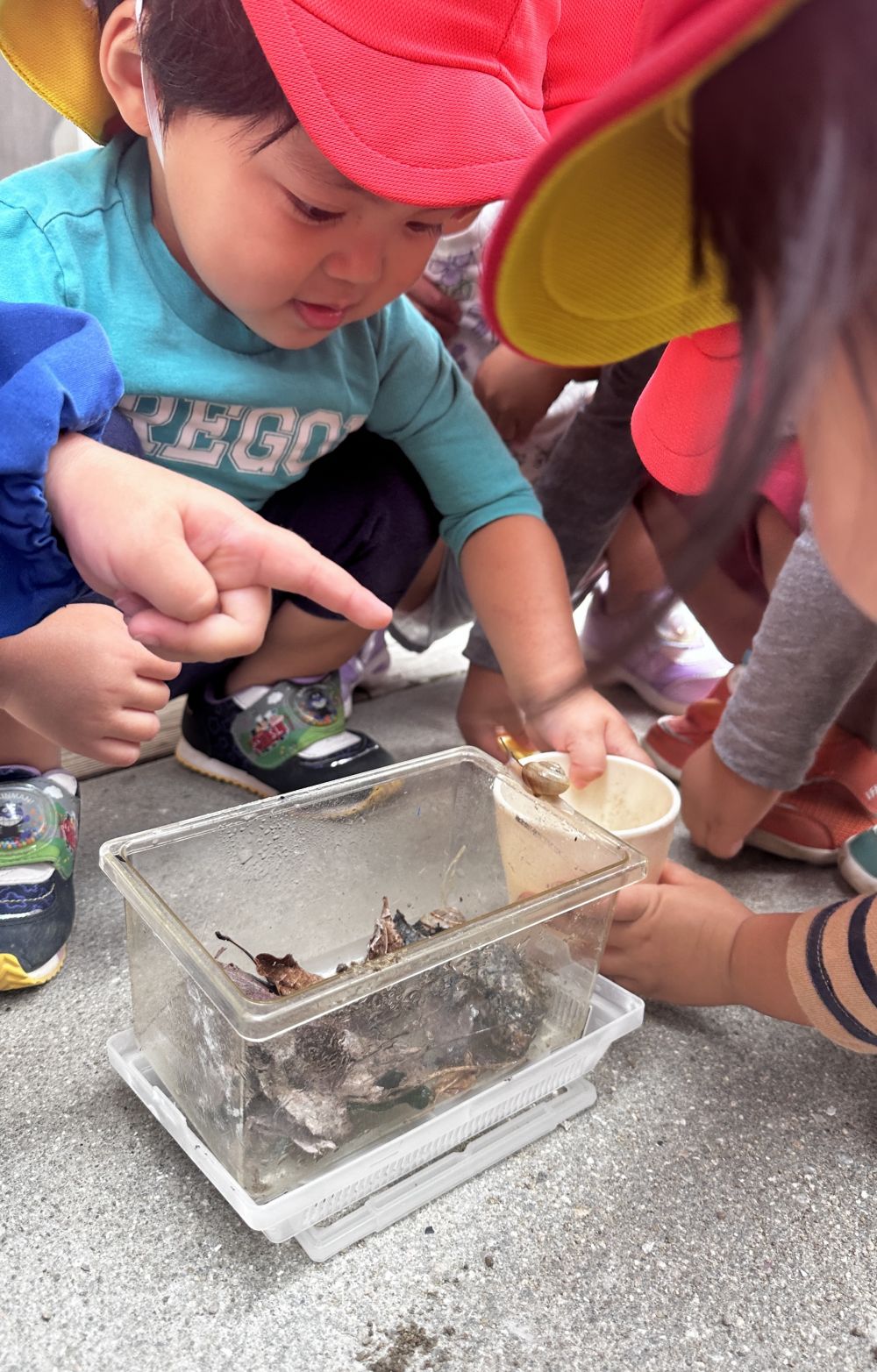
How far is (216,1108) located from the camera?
55cm

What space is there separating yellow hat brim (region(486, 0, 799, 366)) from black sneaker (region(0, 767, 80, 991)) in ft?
1.69

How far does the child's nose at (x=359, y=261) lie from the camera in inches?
27.3

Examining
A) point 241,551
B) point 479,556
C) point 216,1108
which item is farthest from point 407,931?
point 479,556

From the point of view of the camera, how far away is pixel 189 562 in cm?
49

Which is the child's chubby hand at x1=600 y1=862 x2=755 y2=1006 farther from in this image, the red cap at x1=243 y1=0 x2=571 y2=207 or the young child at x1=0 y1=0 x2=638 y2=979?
the red cap at x1=243 y1=0 x2=571 y2=207

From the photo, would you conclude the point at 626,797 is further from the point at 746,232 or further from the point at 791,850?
the point at 746,232

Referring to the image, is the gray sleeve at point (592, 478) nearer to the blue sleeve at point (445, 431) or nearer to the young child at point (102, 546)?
the blue sleeve at point (445, 431)

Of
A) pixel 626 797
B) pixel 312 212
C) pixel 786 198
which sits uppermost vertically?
pixel 786 198

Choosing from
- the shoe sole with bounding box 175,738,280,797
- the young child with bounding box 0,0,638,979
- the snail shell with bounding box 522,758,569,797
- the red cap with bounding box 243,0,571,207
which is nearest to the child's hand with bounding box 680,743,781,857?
the young child with bounding box 0,0,638,979

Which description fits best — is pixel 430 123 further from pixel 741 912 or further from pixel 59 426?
pixel 741 912

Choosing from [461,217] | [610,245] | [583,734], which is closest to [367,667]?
[583,734]

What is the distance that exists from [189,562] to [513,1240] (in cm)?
38

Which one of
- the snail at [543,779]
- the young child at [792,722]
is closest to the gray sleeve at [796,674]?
the young child at [792,722]

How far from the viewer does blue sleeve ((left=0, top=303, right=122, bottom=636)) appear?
0.54 meters
